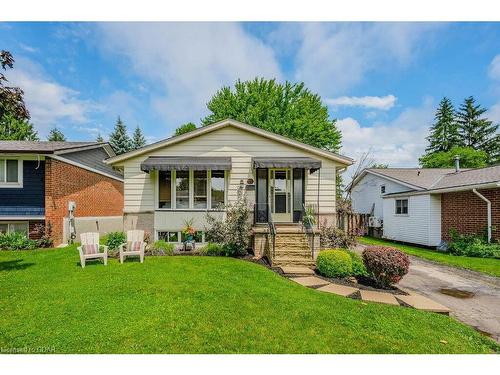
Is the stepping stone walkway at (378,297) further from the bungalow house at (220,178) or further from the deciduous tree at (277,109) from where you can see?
the deciduous tree at (277,109)

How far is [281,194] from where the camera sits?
12.6 meters

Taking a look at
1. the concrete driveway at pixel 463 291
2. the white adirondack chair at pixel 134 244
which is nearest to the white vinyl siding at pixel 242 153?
the white adirondack chair at pixel 134 244

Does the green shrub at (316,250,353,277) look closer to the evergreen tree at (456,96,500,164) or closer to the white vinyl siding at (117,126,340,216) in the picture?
the white vinyl siding at (117,126,340,216)

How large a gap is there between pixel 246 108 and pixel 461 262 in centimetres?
2869

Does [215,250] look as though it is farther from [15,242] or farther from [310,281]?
[15,242]

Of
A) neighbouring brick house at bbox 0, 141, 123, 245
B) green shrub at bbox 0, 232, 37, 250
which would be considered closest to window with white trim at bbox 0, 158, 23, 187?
neighbouring brick house at bbox 0, 141, 123, 245

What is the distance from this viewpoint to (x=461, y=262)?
11125 millimetres

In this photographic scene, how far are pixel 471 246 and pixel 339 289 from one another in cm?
977

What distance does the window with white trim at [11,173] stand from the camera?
13.4m

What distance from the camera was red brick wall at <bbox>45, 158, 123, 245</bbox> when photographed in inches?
528

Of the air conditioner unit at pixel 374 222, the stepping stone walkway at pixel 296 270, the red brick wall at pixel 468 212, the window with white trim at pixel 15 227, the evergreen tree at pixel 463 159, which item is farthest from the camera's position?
the evergreen tree at pixel 463 159

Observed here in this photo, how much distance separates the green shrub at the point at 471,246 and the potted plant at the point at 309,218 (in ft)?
24.7
